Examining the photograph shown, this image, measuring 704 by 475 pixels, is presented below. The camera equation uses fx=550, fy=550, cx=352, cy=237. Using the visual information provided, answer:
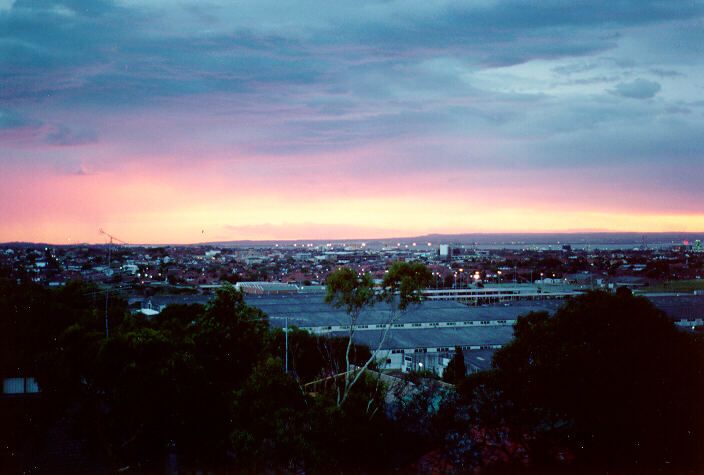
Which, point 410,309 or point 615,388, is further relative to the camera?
point 410,309

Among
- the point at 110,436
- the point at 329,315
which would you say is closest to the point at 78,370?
the point at 110,436

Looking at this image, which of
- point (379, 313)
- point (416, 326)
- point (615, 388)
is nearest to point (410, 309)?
point (416, 326)

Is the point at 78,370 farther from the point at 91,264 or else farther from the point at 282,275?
the point at 282,275

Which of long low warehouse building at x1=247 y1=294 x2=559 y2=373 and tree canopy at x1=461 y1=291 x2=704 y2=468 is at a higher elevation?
tree canopy at x1=461 y1=291 x2=704 y2=468

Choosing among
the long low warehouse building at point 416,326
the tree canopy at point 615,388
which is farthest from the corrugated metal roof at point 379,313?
the tree canopy at point 615,388

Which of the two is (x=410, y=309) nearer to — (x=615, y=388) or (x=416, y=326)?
(x=416, y=326)

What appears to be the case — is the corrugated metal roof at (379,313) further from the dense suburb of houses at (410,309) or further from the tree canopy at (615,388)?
the tree canopy at (615,388)

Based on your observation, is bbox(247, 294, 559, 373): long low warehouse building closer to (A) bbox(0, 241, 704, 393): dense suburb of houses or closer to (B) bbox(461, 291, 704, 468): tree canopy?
(A) bbox(0, 241, 704, 393): dense suburb of houses

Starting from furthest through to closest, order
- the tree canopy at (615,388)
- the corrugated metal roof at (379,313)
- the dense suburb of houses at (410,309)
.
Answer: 1. the corrugated metal roof at (379,313)
2. the dense suburb of houses at (410,309)
3. the tree canopy at (615,388)

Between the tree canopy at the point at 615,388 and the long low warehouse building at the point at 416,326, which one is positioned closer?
the tree canopy at the point at 615,388

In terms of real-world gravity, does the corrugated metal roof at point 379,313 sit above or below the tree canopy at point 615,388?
below

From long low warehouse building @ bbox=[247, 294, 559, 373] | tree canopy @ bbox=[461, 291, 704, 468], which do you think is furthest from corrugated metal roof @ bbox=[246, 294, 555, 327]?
tree canopy @ bbox=[461, 291, 704, 468]
